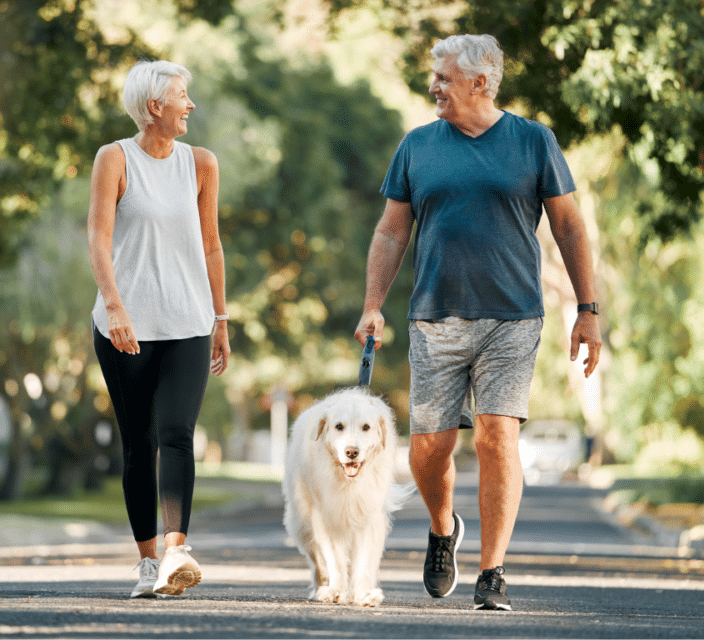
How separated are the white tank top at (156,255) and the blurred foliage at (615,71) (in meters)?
5.20

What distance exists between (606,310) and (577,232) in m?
32.0

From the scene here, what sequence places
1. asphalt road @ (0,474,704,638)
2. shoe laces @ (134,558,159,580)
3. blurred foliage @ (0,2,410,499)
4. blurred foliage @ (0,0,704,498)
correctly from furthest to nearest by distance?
blurred foliage @ (0,2,410,499), blurred foliage @ (0,0,704,498), shoe laces @ (134,558,159,580), asphalt road @ (0,474,704,638)

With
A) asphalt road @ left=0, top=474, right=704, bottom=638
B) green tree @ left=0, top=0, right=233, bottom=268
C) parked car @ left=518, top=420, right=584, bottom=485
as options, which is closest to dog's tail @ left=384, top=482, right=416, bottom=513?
asphalt road @ left=0, top=474, right=704, bottom=638

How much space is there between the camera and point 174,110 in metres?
5.97

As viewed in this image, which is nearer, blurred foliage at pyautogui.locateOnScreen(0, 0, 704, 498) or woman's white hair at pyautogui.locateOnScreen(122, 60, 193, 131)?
woman's white hair at pyautogui.locateOnScreen(122, 60, 193, 131)

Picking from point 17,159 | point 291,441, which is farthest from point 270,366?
point 291,441

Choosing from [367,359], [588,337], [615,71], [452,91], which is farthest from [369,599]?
[615,71]

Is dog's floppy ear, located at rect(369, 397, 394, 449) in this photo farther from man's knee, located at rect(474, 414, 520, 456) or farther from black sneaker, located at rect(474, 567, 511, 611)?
black sneaker, located at rect(474, 567, 511, 611)

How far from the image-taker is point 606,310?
37656 millimetres

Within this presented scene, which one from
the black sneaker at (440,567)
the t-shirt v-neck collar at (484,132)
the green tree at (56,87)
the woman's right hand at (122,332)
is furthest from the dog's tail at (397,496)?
the green tree at (56,87)

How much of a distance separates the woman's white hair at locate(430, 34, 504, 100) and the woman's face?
1165 mm

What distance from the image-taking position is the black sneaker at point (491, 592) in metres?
5.70

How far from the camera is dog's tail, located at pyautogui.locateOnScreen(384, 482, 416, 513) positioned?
6.46m

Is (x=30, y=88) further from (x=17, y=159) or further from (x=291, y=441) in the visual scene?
(x=291, y=441)
